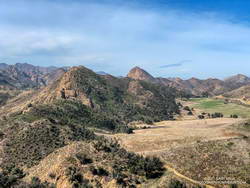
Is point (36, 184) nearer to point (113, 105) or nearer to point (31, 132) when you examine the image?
point (31, 132)

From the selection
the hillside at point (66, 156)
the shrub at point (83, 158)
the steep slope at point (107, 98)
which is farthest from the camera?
the steep slope at point (107, 98)

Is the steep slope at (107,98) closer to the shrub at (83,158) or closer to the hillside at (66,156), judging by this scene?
the hillside at (66,156)

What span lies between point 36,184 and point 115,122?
251 ft

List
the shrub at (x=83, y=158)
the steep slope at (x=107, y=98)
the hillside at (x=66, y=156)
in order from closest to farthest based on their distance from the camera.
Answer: the hillside at (x=66, y=156) < the shrub at (x=83, y=158) < the steep slope at (x=107, y=98)

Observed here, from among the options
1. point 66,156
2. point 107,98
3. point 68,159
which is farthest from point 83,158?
point 107,98

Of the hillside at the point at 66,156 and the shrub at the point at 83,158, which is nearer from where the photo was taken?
the hillside at the point at 66,156

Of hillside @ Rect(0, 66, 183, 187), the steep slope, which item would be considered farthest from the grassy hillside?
the steep slope

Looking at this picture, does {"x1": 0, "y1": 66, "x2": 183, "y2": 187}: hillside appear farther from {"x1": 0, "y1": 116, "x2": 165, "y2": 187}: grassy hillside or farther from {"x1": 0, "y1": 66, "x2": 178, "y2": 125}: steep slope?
{"x1": 0, "y1": 66, "x2": 178, "y2": 125}: steep slope

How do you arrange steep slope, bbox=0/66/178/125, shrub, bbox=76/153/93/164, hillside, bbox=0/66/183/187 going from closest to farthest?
1. hillside, bbox=0/66/183/187
2. shrub, bbox=76/153/93/164
3. steep slope, bbox=0/66/178/125

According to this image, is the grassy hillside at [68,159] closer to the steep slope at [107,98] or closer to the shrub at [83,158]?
the shrub at [83,158]

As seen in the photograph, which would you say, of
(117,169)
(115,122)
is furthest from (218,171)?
(115,122)

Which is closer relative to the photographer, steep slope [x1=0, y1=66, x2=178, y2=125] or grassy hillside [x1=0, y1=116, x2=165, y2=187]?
grassy hillside [x1=0, y1=116, x2=165, y2=187]

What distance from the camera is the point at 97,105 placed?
13400cm

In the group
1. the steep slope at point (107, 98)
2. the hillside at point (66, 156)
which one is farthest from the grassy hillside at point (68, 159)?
the steep slope at point (107, 98)
